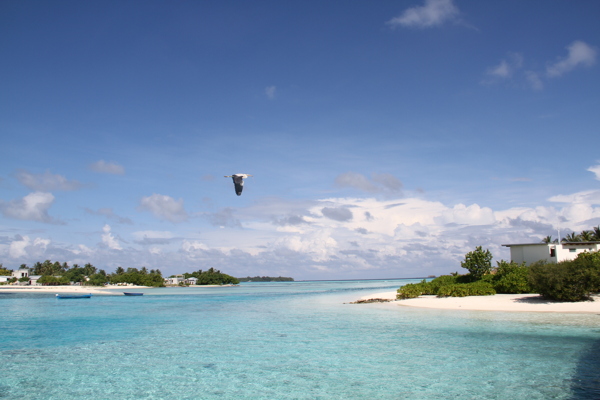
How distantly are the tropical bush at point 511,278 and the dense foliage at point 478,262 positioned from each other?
7.05 feet

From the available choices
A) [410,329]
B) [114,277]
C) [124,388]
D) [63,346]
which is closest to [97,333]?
[63,346]

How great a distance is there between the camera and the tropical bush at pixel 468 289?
152 feet

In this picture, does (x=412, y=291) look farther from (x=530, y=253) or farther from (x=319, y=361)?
(x=319, y=361)

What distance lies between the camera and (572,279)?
35.0 metres

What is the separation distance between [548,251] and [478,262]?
7261mm

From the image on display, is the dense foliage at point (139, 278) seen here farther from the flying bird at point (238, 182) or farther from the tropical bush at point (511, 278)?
the flying bird at point (238, 182)

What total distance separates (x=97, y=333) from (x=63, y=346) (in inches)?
231

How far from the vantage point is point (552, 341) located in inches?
813

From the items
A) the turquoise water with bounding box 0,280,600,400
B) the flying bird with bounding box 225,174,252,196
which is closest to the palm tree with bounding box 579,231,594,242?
the turquoise water with bounding box 0,280,600,400

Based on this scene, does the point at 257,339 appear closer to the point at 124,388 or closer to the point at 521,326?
the point at 124,388

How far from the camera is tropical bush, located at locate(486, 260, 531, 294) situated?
4416 centimetres

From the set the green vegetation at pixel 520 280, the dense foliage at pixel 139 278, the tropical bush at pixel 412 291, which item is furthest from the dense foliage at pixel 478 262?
the dense foliage at pixel 139 278

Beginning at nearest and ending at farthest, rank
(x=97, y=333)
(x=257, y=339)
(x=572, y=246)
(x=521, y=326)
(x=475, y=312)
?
(x=257, y=339) → (x=521, y=326) → (x=97, y=333) → (x=475, y=312) → (x=572, y=246)

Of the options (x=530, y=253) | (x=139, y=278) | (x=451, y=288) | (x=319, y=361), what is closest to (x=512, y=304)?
(x=451, y=288)
